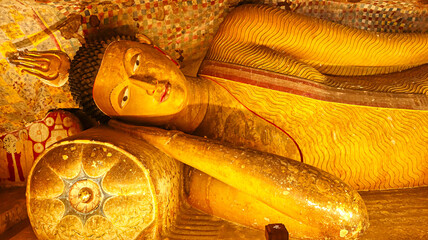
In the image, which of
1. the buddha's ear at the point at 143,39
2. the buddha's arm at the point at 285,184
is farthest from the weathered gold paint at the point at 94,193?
the buddha's ear at the point at 143,39

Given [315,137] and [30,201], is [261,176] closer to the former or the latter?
[315,137]

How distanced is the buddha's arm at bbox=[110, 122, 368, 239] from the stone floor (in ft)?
1.09

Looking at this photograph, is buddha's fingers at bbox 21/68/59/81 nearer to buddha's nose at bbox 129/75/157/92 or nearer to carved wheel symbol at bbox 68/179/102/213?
buddha's nose at bbox 129/75/157/92

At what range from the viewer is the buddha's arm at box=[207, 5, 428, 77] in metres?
2.63

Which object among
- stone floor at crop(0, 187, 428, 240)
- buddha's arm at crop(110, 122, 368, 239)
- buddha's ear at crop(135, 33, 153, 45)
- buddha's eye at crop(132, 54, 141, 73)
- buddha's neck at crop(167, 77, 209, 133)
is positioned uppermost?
buddha's ear at crop(135, 33, 153, 45)

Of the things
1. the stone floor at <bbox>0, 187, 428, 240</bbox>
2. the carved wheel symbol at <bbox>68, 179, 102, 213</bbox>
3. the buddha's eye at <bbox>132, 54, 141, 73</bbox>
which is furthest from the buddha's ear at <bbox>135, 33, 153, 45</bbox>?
the stone floor at <bbox>0, 187, 428, 240</bbox>

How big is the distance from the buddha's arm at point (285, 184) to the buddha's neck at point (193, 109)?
0.36 metres

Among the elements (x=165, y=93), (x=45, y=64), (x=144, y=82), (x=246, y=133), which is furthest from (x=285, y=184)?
(x=45, y=64)

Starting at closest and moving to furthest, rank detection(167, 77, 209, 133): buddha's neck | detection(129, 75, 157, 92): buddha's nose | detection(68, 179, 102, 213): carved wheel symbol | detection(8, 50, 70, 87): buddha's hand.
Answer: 1. detection(68, 179, 102, 213): carved wheel symbol
2. detection(129, 75, 157, 92): buddha's nose
3. detection(8, 50, 70, 87): buddha's hand
4. detection(167, 77, 209, 133): buddha's neck

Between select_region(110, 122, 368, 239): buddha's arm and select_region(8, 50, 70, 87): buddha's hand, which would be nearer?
select_region(110, 122, 368, 239): buddha's arm

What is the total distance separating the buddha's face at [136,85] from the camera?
2.10m

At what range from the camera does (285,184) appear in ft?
6.01

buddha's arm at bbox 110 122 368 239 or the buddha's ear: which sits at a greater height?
the buddha's ear

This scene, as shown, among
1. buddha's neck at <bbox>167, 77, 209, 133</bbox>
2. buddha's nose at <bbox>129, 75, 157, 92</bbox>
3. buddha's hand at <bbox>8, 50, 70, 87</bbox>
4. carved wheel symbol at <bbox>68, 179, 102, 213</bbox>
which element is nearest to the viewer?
carved wheel symbol at <bbox>68, 179, 102, 213</bbox>
